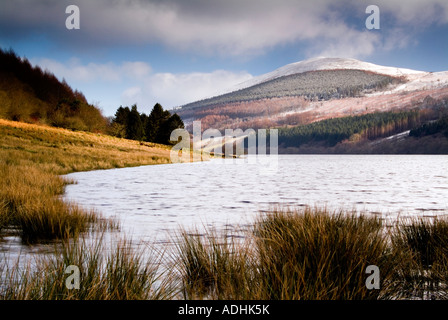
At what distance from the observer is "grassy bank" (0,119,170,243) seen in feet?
20.5

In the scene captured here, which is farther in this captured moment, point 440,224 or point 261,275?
point 440,224

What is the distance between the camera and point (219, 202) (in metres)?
11.4

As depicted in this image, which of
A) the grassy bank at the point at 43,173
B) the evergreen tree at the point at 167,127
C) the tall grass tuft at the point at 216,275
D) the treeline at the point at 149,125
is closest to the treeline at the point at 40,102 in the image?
the treeline at the point at 149,125

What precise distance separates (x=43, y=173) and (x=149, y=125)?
59408mm

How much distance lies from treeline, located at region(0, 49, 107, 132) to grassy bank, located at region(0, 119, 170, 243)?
13.1 m

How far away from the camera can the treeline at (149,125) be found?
232 feet

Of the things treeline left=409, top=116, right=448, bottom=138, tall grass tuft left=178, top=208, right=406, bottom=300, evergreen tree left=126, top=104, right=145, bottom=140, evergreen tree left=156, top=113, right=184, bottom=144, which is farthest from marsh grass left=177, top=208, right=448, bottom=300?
treeline left=409, top=116, right=448, bottom=138
